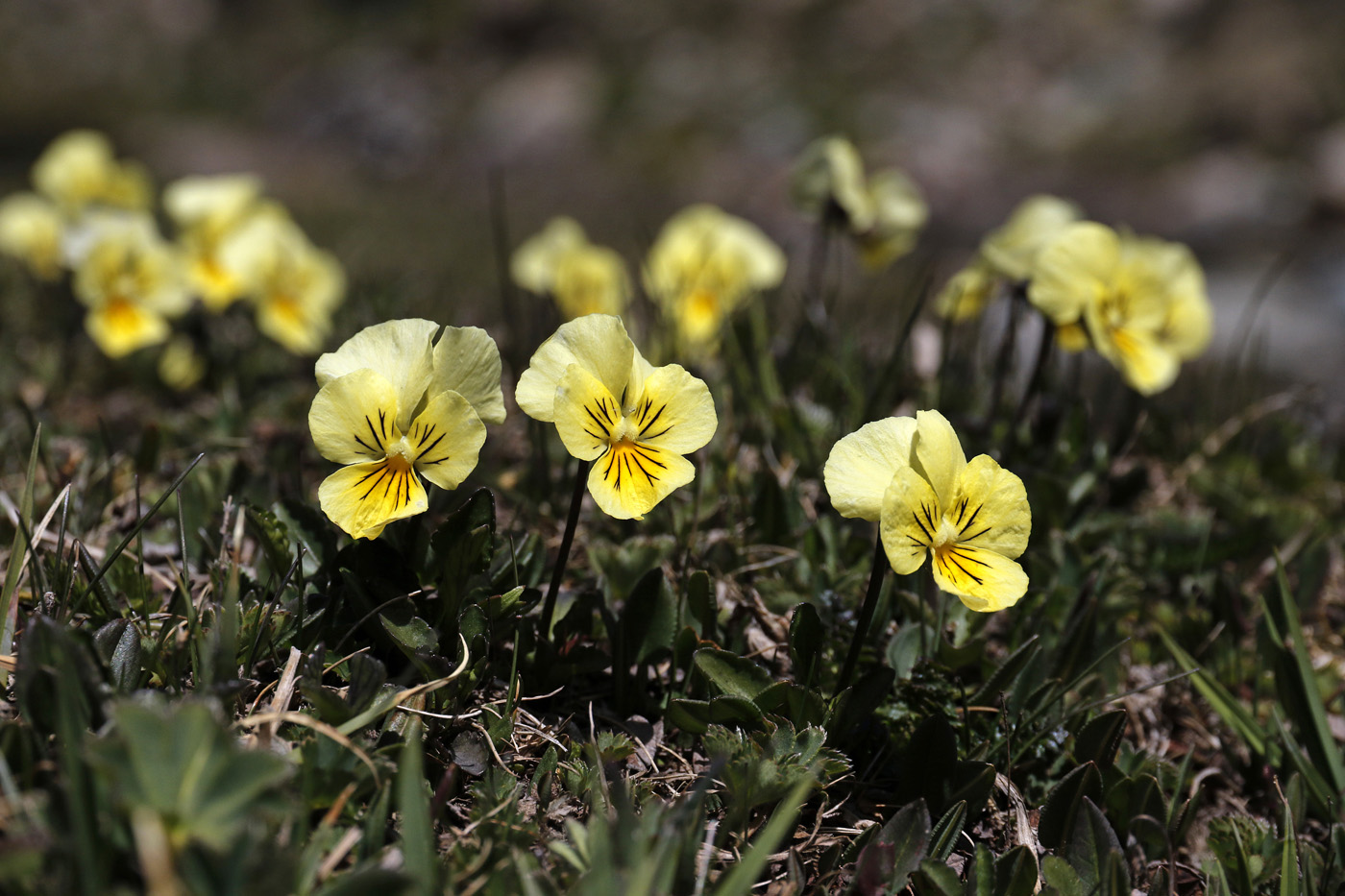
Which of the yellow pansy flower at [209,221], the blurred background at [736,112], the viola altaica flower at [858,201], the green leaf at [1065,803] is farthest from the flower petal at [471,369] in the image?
the blurred background at [736,112]

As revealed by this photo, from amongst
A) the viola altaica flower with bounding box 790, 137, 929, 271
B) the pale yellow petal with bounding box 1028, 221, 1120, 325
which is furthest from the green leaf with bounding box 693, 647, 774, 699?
→ the viola altaica flower with bounding box 790, 137, 929, 271

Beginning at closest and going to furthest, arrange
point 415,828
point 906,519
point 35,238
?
1. point 415,828
2. point 906,519
3. point 35,238

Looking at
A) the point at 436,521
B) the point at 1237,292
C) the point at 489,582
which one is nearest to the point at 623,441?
the point at 489,582

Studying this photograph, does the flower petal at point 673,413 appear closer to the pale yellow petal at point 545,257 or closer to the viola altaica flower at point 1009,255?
the viola altaica flower at point 1009,255

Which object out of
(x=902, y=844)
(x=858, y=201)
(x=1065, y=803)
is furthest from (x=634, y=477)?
(x=858, y=201)

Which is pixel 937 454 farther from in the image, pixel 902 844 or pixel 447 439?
pixel 447 439

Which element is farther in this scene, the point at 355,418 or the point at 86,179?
the point at 86,179
